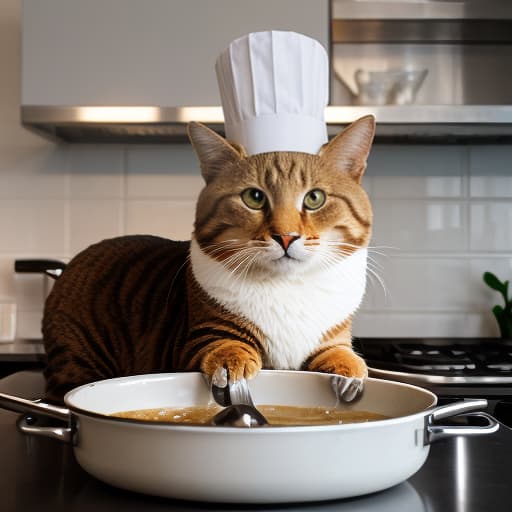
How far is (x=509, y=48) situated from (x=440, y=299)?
68cm

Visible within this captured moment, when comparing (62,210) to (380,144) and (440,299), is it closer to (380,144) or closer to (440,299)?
(380,144)

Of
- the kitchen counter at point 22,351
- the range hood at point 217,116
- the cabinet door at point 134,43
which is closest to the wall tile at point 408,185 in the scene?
the range hood at point 217,116

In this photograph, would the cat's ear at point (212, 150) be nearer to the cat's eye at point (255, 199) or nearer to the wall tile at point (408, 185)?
the cat's eye at point (255, 199)

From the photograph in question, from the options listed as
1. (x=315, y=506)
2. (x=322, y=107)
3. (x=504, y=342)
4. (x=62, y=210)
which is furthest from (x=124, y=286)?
(x=504, y=342)

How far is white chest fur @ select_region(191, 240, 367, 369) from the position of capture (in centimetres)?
75

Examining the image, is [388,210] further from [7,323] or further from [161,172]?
[7,323]

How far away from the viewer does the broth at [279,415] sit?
2.02ft

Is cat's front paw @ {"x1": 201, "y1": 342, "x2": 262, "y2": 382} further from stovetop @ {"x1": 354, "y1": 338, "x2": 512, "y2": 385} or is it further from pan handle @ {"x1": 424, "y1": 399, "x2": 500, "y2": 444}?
stovetop @ {"x1": 354, "y1": 338, "x2": 512, "y2": 385}

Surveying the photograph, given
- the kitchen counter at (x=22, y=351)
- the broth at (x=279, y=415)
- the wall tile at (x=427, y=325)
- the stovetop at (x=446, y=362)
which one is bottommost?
the kitchen counter at (x=22, y=351)

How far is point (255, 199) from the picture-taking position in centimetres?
76

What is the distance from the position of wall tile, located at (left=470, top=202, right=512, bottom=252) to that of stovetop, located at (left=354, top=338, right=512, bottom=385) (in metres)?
0.29

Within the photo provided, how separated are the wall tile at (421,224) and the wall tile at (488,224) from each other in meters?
0.03

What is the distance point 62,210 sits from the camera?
6.32 ft

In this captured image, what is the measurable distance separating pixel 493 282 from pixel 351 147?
3.95ft
